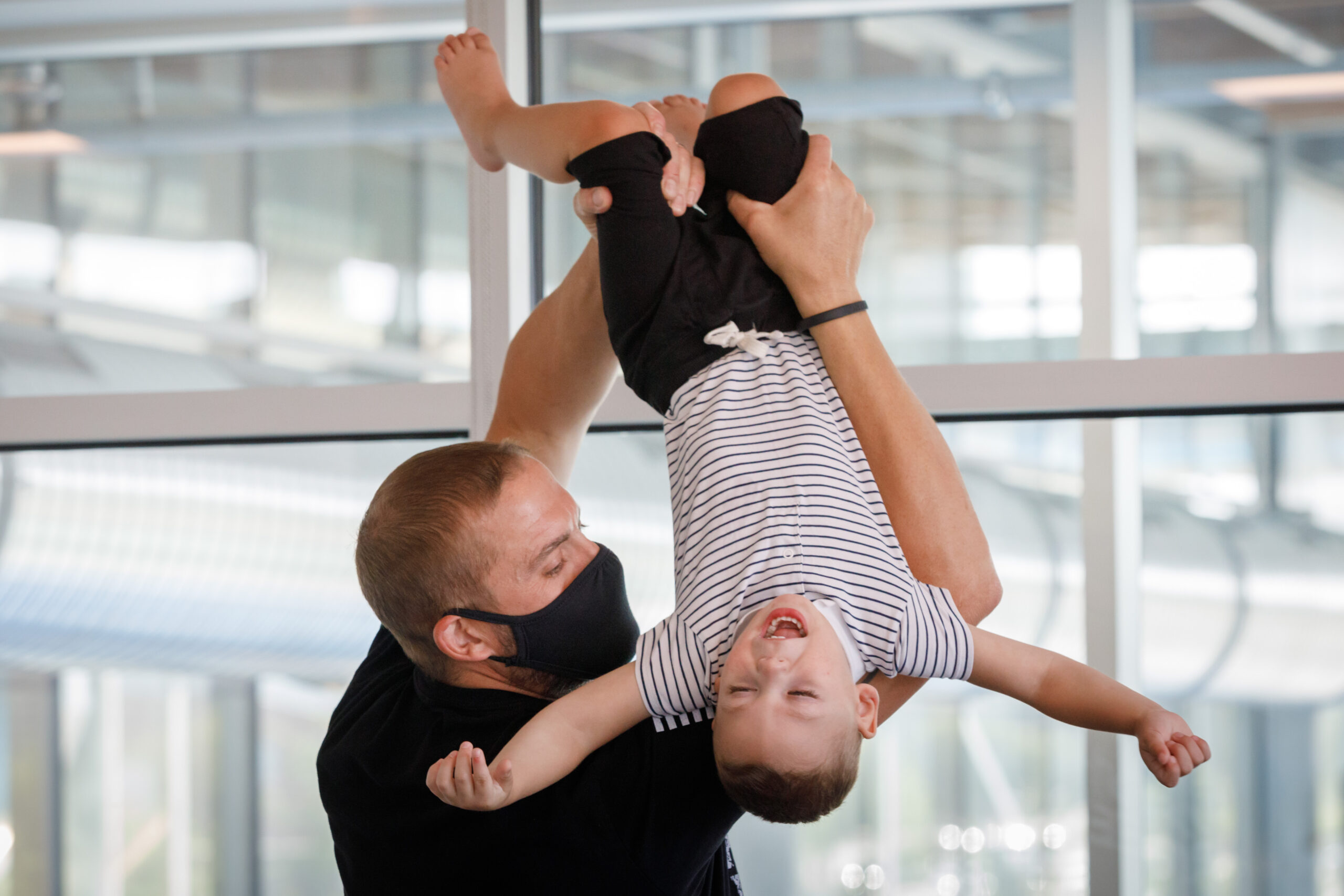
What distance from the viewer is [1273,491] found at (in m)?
1.88

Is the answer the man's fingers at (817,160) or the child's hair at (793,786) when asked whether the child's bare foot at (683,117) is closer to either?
the man's fingers at (817,160)

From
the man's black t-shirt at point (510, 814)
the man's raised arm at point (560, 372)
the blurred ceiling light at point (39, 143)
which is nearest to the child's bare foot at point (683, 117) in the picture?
the man's raised arm at point (560, 372)

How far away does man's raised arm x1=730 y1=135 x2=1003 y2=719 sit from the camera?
4.02 ft

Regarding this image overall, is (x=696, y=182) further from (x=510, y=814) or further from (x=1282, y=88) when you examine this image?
(x=1282, y=88)

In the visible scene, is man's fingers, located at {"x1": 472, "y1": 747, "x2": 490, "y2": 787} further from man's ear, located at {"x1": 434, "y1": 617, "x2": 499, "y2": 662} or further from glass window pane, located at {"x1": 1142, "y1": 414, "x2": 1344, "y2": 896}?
glass window pane, located at {"x1": 1142, "y1": 414, "x2": 1344, "y2": 896}

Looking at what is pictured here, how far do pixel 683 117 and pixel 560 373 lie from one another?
0.43m

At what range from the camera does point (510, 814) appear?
3.83ft

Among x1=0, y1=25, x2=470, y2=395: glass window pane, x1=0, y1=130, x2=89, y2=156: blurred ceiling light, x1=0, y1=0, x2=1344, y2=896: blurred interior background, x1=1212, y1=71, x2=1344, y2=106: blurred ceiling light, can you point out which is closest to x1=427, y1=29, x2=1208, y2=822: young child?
x1=0, y1=0, x2=1344, y2=896: blurred interior background

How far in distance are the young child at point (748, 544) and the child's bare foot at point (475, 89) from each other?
10 centimetres

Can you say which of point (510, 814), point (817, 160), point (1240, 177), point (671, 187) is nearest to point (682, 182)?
point (671, 187)

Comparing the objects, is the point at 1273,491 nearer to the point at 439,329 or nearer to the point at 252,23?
the point at 439,329

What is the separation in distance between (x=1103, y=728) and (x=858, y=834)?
0.88 metres

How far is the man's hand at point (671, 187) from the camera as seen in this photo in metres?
1.29

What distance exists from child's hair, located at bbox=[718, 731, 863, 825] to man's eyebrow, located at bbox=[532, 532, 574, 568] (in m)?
0.31
